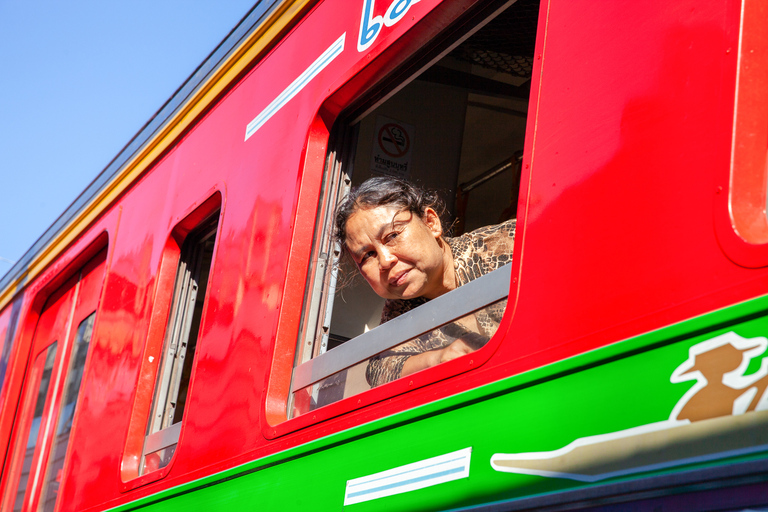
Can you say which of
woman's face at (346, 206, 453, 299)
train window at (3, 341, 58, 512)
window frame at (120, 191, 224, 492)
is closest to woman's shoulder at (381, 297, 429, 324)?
woman's face at (346, 206, 453, 299)

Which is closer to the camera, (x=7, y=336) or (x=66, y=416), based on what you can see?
(x=66, y=416)

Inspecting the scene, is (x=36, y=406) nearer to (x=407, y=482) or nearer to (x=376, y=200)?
(x=376, y=200)

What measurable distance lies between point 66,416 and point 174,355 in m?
1.07

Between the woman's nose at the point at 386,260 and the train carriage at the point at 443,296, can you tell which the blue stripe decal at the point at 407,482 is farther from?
the woman's nose at the point at 386,260

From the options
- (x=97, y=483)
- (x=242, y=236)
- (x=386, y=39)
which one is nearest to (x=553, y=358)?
(x=386, y=39)

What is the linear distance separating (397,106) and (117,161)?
4.68 feet

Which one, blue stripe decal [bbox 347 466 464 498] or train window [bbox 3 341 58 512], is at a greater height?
train window [bbox 3 341 58 512]

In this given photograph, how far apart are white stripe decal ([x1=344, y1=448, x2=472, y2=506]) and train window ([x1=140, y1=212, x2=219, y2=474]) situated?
1156mm

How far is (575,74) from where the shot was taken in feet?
4.55

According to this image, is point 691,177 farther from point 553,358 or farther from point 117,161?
point 117,161

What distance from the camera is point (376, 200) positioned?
7.13ft

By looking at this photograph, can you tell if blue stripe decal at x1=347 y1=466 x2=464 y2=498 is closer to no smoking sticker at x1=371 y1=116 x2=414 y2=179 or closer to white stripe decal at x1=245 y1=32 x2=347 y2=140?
white stripe decal at x1=245 y1=32 x2=347 y2=140

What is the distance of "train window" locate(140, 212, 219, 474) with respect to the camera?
8.87 ft

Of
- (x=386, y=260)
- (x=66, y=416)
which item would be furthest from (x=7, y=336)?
(x=386, y=260)
